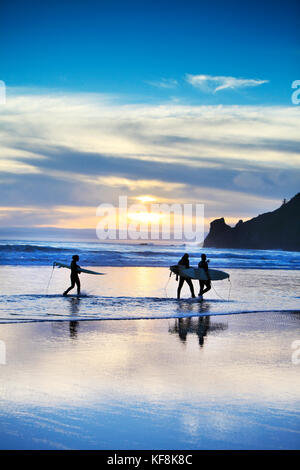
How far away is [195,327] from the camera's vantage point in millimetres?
11828

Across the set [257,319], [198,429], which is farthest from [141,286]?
[198,429]

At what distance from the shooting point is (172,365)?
767 centimetres

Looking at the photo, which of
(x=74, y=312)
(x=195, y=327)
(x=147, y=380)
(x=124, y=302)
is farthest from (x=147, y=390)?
(x=124, y=302)

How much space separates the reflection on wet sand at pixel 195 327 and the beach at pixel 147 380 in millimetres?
26

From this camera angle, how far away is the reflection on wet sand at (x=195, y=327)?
10734 mm

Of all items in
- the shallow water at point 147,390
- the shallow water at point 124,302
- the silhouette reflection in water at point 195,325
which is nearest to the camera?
the shallow water at point 147,390

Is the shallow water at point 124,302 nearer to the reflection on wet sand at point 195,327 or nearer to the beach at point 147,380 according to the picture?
the beach at point 147,380

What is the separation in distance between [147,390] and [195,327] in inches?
224

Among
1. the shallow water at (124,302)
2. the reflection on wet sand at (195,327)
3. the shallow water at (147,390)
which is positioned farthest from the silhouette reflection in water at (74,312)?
the reflection on wet sand at (195,327)

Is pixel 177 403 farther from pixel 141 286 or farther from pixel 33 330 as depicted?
pixel 141 286

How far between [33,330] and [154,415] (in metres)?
6.03

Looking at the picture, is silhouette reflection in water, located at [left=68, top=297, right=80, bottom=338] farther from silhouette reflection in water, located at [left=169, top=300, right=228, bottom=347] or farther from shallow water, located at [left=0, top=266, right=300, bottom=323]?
silhouette reflection in water, located at [left=169, top=300, right=228, bottom=347]
